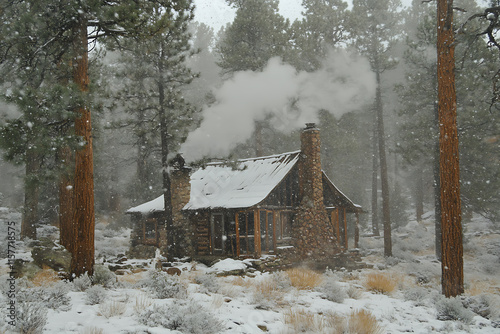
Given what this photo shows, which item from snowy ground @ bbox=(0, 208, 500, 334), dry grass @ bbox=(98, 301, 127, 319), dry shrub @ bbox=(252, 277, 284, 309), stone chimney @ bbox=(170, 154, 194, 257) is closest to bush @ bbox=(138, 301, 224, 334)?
snowy ground @ bbox=(0, 208, 500, 334)

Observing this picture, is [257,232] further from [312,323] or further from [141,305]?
[141,305]

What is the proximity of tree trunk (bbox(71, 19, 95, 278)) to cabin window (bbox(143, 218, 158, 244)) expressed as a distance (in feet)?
43.3

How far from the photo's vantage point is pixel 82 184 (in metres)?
8.44

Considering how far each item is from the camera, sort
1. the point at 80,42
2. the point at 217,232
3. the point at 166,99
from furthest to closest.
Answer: the point at 217,232 < the point at 166,99 < the point at 80,42

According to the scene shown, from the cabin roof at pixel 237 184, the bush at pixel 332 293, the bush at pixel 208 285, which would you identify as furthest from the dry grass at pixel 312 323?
the cabin roof at pixel 237 184

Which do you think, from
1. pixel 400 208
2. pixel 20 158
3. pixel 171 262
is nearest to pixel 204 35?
pixel 400 208

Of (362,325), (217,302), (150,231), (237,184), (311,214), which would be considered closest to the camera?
(362,325)

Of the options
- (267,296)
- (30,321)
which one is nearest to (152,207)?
(267,296)

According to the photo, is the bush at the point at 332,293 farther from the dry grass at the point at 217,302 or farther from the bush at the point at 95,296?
the bush at the point at 95,296

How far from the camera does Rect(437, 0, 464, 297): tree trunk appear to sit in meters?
8.94

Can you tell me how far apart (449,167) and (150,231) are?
58.7 ft

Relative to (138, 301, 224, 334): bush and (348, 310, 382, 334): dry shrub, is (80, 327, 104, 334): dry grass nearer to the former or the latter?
(138, 301, 224, 334): bush

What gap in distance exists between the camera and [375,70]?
85.3 feet

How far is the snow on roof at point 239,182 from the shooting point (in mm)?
17531
